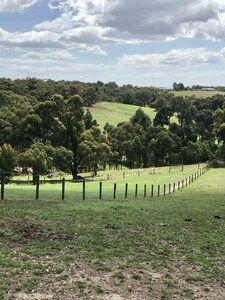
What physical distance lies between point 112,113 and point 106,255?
152m

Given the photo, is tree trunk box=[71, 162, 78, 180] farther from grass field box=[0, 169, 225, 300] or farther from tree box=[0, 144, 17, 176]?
grass field box=[0, 169, 225, 300]

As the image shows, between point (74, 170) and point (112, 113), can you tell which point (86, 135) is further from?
point (112, 113)

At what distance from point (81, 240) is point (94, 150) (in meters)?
55.0

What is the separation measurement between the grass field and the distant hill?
4998 inches

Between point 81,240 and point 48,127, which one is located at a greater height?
point 48,127

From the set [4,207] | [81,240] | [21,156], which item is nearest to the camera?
[81,240]

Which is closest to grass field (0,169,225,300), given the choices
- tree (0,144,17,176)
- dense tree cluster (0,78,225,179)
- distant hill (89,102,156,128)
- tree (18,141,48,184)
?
tree (18,141,48,184)

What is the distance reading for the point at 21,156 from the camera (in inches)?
2288

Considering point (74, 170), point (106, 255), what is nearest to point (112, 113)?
point (74, 170)

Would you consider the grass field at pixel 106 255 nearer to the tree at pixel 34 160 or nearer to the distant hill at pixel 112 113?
the tree at pixel 34 160

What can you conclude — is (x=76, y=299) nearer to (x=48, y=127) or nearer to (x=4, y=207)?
(x=4, y=207)

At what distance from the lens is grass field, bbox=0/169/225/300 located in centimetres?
991

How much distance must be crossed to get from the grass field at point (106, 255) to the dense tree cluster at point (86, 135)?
4114 centimetres

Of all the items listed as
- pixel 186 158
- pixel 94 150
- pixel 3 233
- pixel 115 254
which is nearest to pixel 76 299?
pixel 115 254
